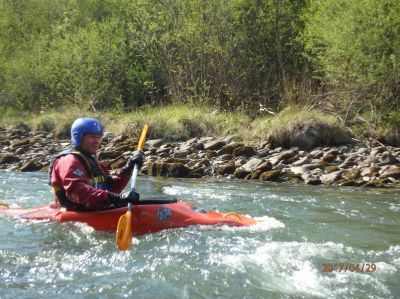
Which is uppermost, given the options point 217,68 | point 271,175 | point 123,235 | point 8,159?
point 123,235

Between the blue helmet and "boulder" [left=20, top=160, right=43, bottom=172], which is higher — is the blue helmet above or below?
above

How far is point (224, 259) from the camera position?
4.91 m

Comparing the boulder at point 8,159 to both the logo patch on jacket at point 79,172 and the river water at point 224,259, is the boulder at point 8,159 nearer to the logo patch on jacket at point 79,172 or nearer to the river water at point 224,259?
the river water at point 224,259

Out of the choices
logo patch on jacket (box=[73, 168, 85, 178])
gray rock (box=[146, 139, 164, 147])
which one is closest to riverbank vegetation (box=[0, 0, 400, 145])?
gray rock (box=[146, 139, 164, 147])

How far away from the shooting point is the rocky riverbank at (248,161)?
10.6 m

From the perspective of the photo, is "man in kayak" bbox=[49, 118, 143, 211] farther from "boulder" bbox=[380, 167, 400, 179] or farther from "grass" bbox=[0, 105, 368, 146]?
"grass" bbox=[0, 105, 368, 146]

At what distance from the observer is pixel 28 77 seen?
802 inches

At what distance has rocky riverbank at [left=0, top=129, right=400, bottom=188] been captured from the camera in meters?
10.6

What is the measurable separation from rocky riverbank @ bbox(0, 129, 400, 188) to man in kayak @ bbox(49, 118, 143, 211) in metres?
5.15

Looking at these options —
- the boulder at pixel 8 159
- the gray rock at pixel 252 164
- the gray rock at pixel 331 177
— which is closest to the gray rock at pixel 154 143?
the gray rock at pixel 252 164

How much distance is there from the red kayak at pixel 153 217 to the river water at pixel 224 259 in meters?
0.09

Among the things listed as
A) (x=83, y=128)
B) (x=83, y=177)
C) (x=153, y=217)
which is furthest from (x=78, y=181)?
(x=153, y=217)
